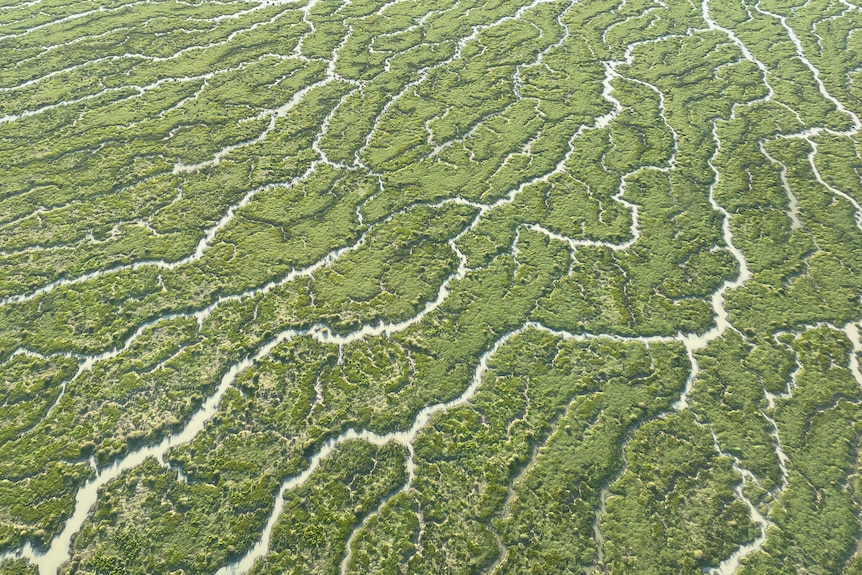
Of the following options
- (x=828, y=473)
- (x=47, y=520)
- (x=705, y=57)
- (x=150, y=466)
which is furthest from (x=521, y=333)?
(x=705, y=57)

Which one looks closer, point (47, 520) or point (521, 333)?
point (47, 520)

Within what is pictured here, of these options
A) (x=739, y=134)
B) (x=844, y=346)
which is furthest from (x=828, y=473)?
(x=739, y=134)

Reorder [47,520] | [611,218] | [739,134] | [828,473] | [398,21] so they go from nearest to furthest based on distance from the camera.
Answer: [47,520]
[828,473]
[611,218]
[739,134]
[398,21]

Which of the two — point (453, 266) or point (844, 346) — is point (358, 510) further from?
point (844, 346)

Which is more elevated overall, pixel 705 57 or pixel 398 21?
pixel 398 21

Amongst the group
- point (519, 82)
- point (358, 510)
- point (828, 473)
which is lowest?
point (828, 473)

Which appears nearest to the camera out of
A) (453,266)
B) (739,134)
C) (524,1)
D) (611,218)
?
(453,266)
